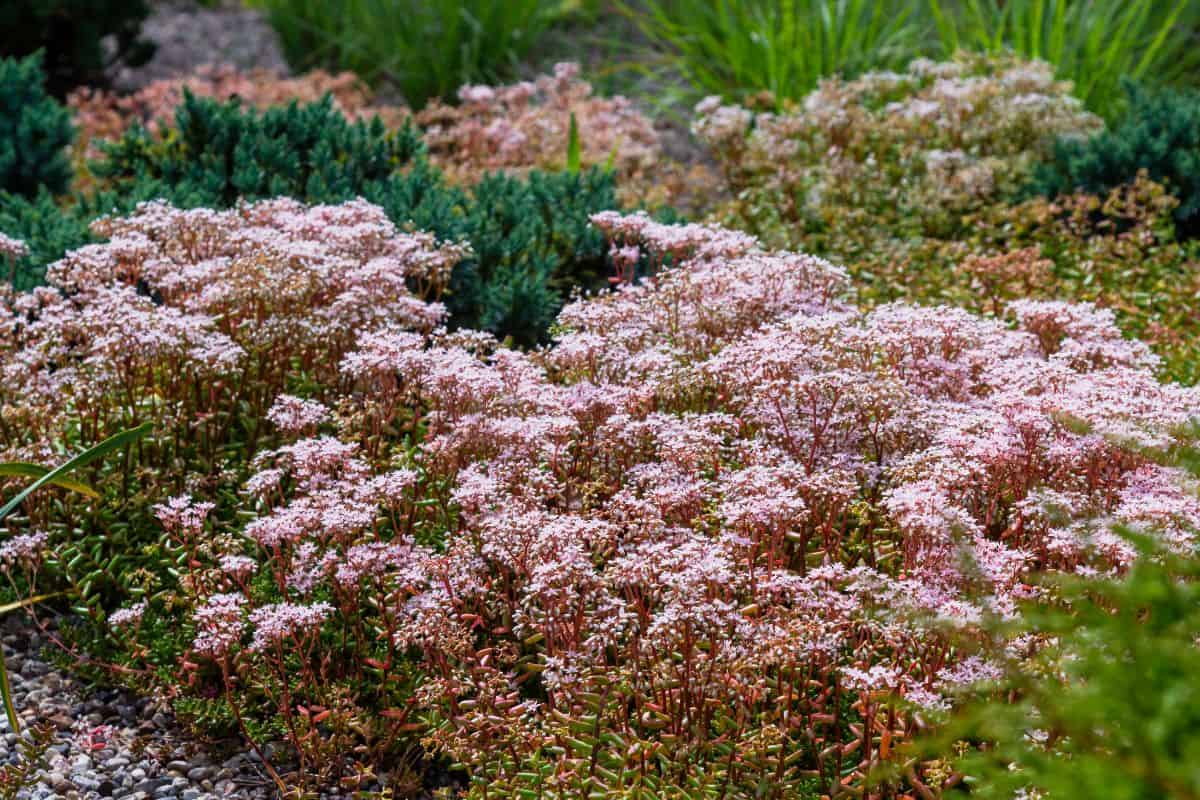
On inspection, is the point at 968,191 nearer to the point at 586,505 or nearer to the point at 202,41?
the point at 586,505

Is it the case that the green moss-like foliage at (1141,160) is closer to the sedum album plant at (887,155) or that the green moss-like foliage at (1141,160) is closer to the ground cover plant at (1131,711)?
the sedum album plant at (887,155)

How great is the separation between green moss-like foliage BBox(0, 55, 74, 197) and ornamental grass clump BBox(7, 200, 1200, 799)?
10.0 feet

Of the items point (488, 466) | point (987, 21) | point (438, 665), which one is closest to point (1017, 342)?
point (488, 466)

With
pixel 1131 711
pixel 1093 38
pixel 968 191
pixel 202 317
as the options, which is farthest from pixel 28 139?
pixel 1093 38

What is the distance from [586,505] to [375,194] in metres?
2.87

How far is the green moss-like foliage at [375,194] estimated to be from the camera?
5.61m

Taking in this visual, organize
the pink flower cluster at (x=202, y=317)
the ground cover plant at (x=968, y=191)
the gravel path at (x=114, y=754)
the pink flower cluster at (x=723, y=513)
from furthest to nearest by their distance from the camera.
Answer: the ground cover plant at (x=968, y=191) < the pink flower cluster at (x=202, y=317) < the gravel path at (x=114, y=754) < the pink flower cluster at (x=723, y=513)

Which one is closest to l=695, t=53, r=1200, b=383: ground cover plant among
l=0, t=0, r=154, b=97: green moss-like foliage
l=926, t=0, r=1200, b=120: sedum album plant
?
l=926, t=0, r=1200, b=120: sedum album plant

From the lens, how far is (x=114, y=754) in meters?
3.61

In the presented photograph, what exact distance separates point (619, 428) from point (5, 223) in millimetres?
3866

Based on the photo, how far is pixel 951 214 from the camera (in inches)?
299

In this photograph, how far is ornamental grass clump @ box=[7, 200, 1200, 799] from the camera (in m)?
3.07

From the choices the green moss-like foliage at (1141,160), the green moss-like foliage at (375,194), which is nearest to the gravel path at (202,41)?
the green moss-like foliage at (375,194)

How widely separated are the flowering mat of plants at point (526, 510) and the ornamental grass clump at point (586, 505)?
2cm
